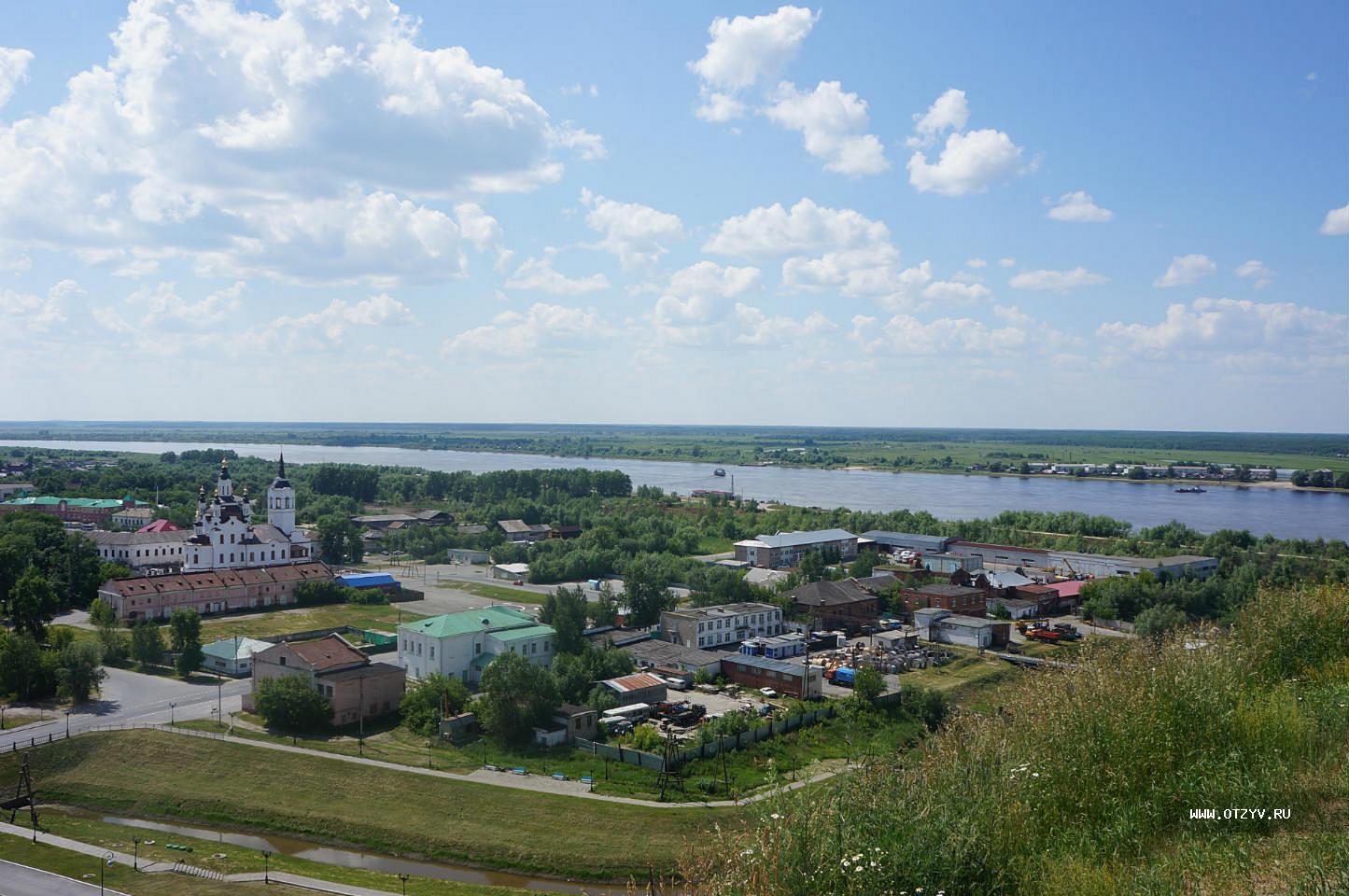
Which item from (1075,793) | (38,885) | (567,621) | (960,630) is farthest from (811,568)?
(1075,793)

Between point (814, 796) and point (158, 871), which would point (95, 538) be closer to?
point (158, 871)

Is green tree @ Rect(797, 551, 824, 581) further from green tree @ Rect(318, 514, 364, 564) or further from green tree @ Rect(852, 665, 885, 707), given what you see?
green tree @ Rect(318, 514, 364, 564)

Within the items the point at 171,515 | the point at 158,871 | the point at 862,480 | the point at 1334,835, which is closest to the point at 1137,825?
the point at 1334,835

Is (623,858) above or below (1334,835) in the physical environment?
below

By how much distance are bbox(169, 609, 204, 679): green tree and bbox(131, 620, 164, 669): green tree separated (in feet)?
1.30

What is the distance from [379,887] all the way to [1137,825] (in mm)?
10198

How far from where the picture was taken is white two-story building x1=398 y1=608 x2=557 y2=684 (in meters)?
21.8

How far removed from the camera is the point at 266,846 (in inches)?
559

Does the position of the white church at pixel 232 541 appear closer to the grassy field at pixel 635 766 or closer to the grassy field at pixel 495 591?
the grassy field at pixel 495 591

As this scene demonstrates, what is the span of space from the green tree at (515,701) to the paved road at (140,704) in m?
Answer: 6.10

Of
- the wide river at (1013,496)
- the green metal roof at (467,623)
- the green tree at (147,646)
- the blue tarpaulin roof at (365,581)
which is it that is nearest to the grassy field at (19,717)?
the green tree at (147,646)

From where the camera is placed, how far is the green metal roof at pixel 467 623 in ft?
72.4

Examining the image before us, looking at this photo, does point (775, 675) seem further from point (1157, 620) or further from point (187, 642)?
point (187, 642)

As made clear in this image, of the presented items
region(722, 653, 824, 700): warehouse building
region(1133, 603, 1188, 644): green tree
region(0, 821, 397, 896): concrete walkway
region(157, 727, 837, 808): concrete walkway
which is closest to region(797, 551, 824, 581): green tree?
region(722, 653, 824, 700): warehouse building
